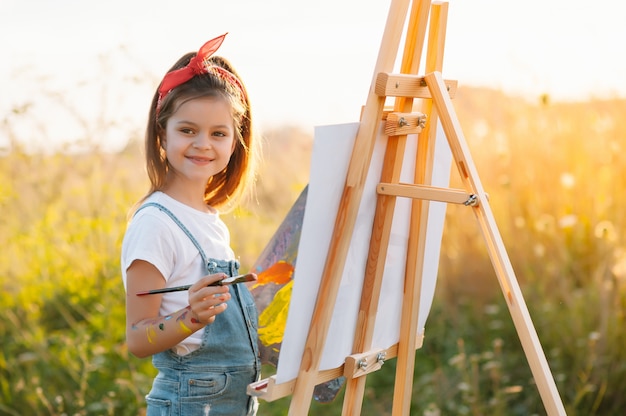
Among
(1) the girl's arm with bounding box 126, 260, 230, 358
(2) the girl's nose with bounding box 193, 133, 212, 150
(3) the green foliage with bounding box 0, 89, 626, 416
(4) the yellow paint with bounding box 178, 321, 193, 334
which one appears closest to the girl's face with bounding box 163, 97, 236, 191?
(2) the girl's nose with bounding box 193, 133, 212, 150

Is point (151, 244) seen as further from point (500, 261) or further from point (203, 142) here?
point (500, 261)

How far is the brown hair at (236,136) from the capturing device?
6.18 feet

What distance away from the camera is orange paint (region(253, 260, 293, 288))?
6.73 feet

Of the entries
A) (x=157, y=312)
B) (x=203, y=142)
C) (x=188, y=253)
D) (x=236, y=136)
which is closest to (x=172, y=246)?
(x=188, y=253)

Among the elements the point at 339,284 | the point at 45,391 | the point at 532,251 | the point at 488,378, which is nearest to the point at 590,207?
the point at 532,251

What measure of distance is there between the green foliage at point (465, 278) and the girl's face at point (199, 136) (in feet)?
4.15

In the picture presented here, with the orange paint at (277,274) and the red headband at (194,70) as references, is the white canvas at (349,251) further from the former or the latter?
the red headband at (194,70)

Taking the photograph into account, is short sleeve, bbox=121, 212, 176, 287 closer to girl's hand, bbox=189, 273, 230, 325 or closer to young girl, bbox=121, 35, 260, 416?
young girl, bbox=121, 35, 260, 416

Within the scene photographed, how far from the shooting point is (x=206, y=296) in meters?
1.63

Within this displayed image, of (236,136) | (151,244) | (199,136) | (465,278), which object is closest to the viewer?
(151,244)

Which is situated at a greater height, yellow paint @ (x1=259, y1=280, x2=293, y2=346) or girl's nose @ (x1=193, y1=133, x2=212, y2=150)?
girl's nose @ (x1=193, y1=133, x2=212, y2=150)

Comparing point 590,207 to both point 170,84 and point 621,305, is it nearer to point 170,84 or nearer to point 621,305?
point 621,305

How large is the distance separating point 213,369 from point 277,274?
0.33 meters

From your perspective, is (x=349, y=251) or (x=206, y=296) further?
(x=349, y=251)
